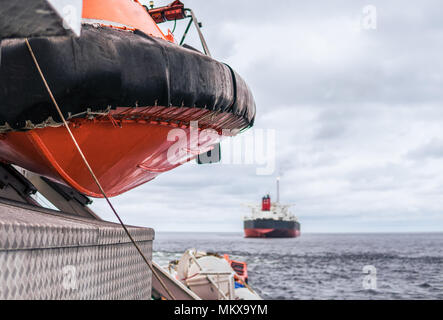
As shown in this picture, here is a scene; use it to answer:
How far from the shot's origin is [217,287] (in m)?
10.8

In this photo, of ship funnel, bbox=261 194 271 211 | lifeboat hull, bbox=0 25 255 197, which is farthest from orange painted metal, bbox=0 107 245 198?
ship funnel, bbox=261 194 271 211

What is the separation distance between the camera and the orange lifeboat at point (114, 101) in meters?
2.99

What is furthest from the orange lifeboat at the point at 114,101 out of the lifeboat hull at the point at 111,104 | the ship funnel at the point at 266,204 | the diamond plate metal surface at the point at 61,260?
the ship funnel at the point at 266,204

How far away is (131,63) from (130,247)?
4.17 feet

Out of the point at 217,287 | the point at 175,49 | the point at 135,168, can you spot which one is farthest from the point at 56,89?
the point at 217,287

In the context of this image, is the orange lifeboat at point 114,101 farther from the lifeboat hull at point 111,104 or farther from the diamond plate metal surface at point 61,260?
the diamond plate metal surface at point 61,260

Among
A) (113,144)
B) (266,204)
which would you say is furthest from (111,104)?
(266,204)

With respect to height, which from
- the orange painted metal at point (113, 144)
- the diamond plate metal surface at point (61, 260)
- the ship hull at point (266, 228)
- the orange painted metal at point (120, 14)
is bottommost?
the ship hull at point (266, 228)

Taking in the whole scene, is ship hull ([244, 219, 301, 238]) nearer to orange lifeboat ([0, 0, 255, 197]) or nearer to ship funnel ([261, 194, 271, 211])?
ship funnel ([261, 194, 271, 211])

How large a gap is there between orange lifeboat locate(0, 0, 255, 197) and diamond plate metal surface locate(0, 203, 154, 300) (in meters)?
1.01

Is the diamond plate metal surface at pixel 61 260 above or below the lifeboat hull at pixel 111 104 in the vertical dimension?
below

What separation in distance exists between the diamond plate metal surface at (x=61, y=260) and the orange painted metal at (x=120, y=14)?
1.93 meters

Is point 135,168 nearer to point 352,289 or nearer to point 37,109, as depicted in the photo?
point 37,109

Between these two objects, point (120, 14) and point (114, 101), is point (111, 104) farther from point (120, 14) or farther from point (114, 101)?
point (120, 14)
